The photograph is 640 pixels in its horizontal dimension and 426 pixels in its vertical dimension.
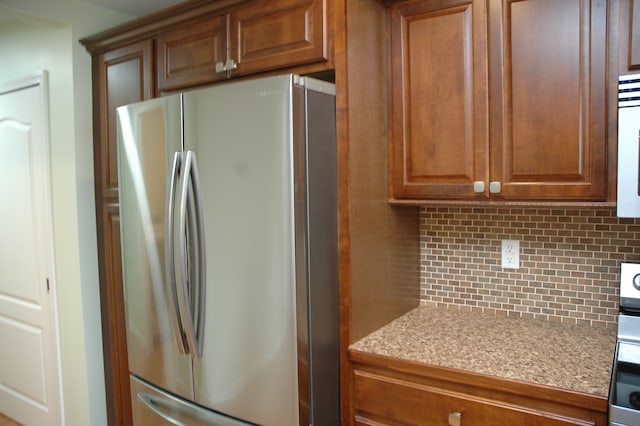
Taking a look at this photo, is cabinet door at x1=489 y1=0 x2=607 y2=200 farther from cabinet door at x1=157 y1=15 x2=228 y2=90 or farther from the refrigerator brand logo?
cabinet door at x1=157 y1=15 x2=228 y2=90

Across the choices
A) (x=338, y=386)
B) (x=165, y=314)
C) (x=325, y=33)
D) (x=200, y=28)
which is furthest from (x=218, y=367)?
(x=200, y=28)

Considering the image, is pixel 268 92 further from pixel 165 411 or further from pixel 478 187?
pixel 165 411

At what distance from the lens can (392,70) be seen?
1833 millimetres

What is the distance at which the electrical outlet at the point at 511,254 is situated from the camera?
6.36 feet

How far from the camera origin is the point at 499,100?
1645mm

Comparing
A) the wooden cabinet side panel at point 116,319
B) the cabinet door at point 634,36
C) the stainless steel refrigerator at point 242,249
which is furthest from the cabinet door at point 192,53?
the cabinet door at point 634,36

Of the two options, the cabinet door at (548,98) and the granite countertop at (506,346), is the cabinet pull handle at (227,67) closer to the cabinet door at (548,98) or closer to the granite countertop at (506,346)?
the cabinet door at (548,98)

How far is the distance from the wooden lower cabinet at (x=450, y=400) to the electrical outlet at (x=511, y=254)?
0.68 m

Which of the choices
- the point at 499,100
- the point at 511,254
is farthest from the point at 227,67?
the point at 511,254

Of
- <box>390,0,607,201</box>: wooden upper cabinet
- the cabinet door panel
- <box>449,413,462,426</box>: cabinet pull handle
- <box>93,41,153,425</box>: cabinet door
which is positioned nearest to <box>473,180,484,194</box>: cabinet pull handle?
<box>390,0,607,201</box>: wooden upper cabinet

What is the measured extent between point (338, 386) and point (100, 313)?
1523mm

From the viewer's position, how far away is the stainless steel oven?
1.16 m

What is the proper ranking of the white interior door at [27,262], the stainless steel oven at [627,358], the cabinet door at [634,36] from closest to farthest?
1. the stainless steel oven at [627,358]
2. the cabinet door at [634,36]
3. the white interior door at [27,262]

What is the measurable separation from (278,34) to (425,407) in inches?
54.5
